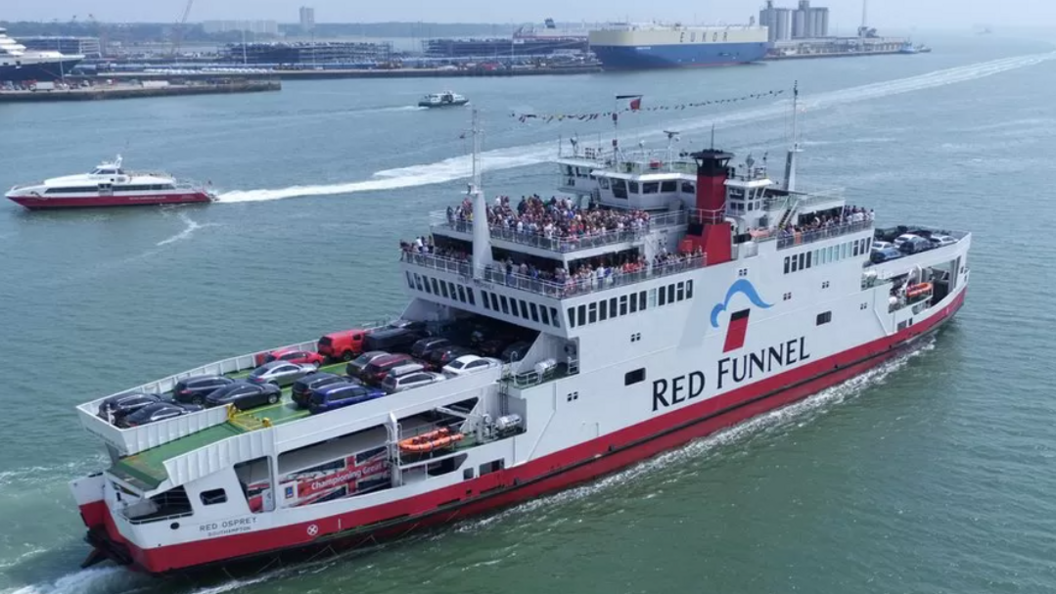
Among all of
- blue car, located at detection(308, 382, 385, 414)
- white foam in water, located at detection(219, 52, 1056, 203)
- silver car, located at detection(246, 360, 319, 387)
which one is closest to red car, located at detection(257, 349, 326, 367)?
silver car, located at detection(246, 360, 319, 387)

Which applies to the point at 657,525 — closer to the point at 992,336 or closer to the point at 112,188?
the point at 992,336

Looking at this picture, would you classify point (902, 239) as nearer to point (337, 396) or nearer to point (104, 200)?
point (337, 396)

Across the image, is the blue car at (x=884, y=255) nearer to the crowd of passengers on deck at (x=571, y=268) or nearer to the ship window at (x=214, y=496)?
the crowd of passengers on deck at (x=571, y=268)

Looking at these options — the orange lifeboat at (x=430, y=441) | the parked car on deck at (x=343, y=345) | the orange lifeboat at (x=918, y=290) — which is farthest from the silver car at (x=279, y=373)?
the orange lifeboat at (x=918, y=290)

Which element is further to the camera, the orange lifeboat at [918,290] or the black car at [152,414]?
the orange lifeboat at [918,290]

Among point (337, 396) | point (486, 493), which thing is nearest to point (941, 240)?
point (486, 493)

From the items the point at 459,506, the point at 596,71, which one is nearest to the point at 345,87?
the point at 596,71
